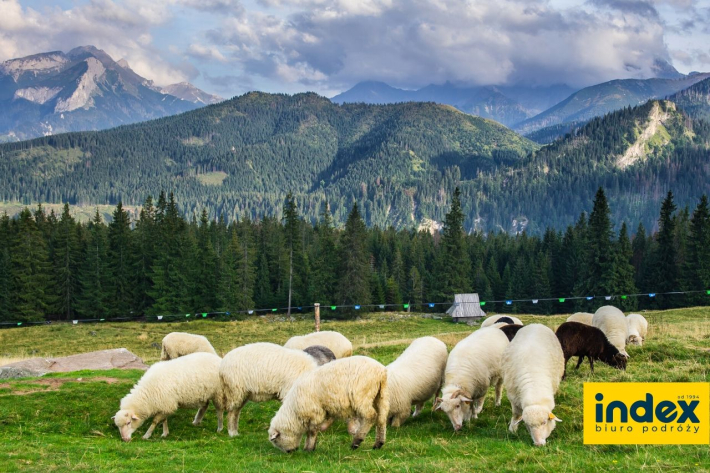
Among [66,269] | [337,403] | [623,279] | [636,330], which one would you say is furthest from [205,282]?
[337,403]

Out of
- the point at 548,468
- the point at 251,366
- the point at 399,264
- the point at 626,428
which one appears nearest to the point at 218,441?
the point at 251,366

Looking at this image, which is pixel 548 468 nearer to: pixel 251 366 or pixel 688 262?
pixel 251 366

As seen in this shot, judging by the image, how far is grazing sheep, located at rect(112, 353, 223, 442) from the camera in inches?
591

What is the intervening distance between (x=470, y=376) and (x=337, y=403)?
420 centimetres

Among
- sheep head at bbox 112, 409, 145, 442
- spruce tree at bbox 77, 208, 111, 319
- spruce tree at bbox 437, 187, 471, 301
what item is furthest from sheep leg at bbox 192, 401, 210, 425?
spruce tree at bbox 77, 208, 111, 319

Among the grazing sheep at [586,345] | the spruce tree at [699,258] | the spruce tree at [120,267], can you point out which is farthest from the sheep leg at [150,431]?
the spruce tree at [699,258]

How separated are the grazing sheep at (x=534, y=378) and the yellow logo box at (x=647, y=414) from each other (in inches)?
33.2

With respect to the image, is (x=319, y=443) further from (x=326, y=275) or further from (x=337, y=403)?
(x=326, y=275)

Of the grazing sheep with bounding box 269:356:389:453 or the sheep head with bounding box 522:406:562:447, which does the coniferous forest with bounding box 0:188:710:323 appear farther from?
the grazing sheep with bounding box 269:356:389:453

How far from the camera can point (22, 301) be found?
72.2m

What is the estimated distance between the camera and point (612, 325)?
21.1m

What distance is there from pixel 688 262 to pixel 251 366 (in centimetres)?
7058

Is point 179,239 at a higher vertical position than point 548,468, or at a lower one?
higher

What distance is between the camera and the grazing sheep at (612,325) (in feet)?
65.8
